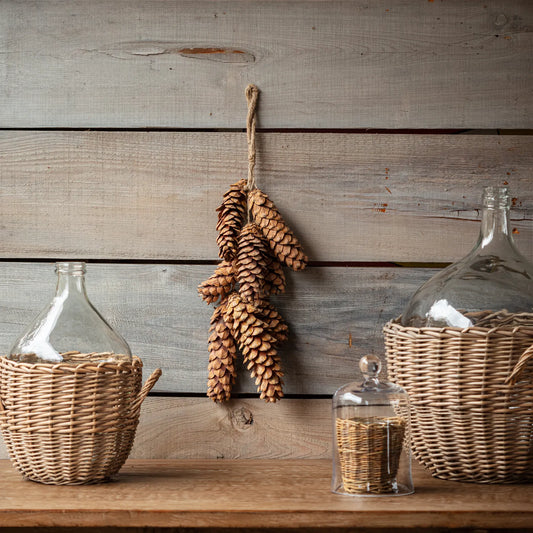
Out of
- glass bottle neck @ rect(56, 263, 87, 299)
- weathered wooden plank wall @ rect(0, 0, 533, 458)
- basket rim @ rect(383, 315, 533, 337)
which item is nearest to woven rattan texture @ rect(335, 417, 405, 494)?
basket rim @ rect(383, 315, 533, 337)

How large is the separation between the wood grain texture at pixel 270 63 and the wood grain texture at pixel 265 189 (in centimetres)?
4

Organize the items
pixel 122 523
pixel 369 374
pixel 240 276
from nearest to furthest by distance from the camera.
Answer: pixel 122 523 → pixel 369 374 → pixel 240 276

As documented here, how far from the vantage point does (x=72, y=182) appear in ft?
3.57

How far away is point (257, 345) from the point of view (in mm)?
999

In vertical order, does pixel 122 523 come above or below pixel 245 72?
below

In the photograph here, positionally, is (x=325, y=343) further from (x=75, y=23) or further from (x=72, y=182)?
(x=75, y=23)

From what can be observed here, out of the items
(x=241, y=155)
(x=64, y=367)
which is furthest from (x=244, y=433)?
(x=241, y=155)

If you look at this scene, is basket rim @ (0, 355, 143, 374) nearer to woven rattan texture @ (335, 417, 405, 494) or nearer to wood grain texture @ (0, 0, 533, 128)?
woven rattan texture @ (335, 417, 405, 494)

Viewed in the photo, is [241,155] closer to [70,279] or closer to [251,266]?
[251,266]

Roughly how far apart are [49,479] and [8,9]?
28.7 inches

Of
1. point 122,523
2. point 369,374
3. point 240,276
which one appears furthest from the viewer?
point 240,276

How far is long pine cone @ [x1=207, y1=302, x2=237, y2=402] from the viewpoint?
1025mm

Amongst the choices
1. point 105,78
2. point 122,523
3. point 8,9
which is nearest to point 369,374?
point 122,523

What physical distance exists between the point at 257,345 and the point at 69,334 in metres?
0.26
